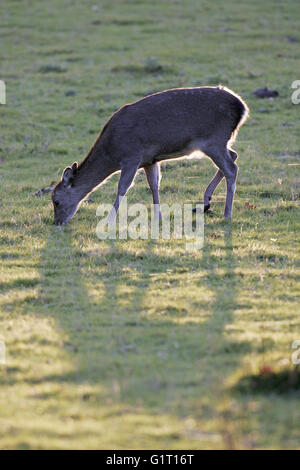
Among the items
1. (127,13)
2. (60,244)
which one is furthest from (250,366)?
(127,13)

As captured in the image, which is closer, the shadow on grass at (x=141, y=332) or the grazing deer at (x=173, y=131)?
the shadow on grass at (x=141, y=332)

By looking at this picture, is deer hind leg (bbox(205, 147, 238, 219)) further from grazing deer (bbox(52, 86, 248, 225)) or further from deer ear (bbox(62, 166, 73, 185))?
deer ear (bbox(62, 166, 73, 185))

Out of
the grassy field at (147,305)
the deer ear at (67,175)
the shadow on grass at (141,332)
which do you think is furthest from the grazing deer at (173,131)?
the shadow on grass at (141,332)

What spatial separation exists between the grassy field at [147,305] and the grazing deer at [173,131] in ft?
3.02

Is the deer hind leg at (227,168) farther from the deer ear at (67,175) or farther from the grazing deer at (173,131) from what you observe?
the deer ear at (67,175)

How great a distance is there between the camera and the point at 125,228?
11.7 m

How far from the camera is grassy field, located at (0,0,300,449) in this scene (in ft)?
18.2

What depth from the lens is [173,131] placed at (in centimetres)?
1159

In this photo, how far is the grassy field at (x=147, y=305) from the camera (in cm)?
554

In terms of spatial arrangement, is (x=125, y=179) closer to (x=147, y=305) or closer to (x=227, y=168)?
(x=227, y=168)

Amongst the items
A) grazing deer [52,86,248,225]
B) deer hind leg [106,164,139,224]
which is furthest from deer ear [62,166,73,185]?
deer hind leg [106,164,139,224]

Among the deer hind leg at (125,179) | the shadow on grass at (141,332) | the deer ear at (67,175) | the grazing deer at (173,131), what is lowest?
the shadow on grass at (141,332)

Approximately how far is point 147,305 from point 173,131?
163 inches

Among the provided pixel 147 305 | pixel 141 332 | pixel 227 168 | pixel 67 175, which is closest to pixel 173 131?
pixel 227 168
